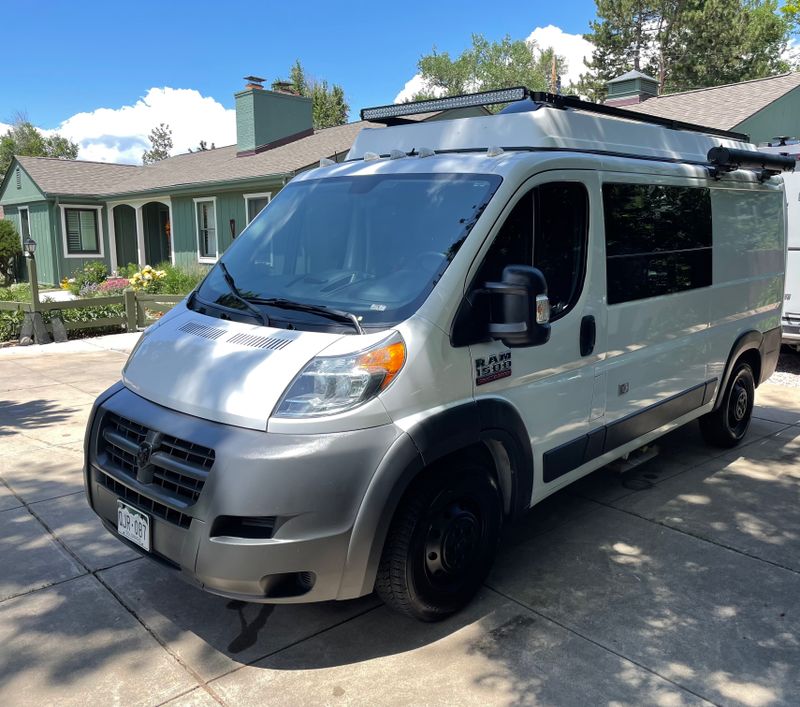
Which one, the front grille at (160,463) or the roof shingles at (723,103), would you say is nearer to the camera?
the front grille at (160,463)

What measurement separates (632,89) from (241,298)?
821 inches

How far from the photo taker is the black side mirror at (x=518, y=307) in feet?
9.99

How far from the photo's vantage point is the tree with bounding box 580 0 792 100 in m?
36.8

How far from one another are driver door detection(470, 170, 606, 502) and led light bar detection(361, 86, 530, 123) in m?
0.50

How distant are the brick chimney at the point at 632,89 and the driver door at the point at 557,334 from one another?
1894 cm

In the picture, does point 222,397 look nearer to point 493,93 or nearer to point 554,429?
point 554,429

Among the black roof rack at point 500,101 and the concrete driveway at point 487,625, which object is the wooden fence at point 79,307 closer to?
the concrete driveway at point 487,625

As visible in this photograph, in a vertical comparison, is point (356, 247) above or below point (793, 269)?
above

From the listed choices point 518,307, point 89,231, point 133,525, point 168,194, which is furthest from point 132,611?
point 89,231

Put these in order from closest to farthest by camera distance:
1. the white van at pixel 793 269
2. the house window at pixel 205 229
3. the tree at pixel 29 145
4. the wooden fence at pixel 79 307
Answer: the white van at pixel 793 269 < the wooden fence at pixel 79 307 < the house window at pixel 205 229 < the tree at pixel 29 145

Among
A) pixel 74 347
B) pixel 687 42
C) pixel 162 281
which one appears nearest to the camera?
pixel 74 347

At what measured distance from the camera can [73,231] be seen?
76.5 ft

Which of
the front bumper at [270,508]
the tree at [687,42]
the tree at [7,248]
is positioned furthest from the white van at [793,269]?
the tree at [687,42]

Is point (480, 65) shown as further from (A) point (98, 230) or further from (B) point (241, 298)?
(B) point (241, 298)
